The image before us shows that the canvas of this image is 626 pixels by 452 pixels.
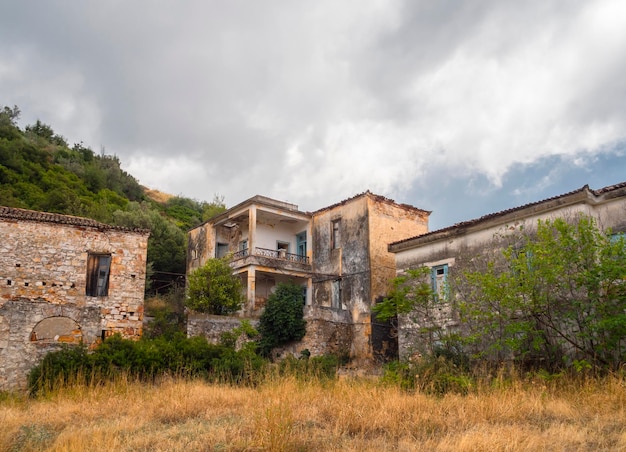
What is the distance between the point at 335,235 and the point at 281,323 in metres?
7.03

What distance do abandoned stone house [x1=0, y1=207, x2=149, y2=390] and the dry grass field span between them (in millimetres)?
6553

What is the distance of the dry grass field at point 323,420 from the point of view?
7.03 m

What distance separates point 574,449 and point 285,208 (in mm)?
23413

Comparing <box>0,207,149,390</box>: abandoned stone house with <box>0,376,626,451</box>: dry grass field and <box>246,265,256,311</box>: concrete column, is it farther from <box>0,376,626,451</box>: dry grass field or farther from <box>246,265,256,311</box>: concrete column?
<box>246,265,256,311</box>: concrete column

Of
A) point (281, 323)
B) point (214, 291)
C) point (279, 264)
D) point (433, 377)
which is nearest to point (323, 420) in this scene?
point (433, 377)

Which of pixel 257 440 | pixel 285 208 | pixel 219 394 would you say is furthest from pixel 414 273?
pixel 285 208

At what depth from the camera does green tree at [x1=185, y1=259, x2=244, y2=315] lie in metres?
24.6

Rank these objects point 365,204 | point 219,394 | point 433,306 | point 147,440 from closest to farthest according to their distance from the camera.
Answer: point 147,440, point 219,394, point 433,306, point 365,204

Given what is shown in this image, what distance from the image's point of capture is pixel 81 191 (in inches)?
1539

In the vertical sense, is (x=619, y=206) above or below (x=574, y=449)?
above

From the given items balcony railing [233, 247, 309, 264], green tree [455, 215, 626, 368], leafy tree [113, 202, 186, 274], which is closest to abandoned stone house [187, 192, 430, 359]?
balcony railing [233, 247, 309, 264]

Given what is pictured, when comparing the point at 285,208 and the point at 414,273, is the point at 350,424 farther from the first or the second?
the point at 285,208

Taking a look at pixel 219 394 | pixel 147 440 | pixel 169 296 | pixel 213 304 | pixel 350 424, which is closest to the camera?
pixel 147 440

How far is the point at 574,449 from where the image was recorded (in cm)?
688
